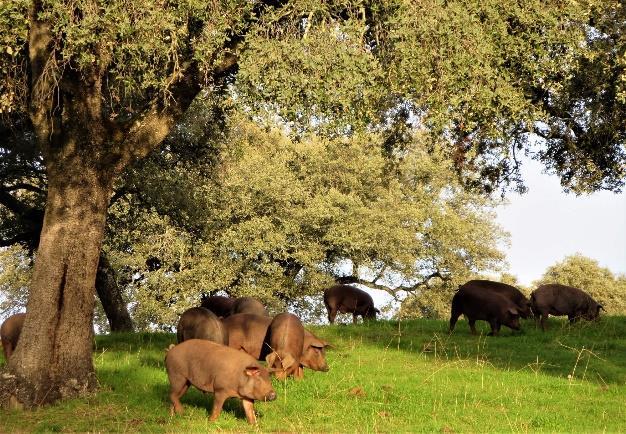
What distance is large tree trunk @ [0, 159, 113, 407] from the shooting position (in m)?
15.1

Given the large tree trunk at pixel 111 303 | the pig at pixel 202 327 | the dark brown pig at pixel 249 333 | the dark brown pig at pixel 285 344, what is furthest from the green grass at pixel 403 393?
the large tree trunk at pixel 111 303

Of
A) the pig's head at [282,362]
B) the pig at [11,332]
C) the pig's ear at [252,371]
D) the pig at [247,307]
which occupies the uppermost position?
the pig at [247,307]

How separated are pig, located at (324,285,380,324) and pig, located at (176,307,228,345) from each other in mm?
12294

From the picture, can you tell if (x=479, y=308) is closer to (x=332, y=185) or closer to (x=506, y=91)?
(x=506, y=91)

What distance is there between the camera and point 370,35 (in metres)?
17.6

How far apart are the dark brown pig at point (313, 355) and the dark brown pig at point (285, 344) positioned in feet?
0.49

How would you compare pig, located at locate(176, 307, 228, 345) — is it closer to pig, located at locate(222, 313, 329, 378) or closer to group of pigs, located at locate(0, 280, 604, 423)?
group of pigs, located at locate(0, 280, 604, 423)

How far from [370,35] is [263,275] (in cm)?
2584

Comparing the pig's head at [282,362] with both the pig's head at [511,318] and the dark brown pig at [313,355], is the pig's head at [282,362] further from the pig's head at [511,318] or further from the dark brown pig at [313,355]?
the pig's head at [511,318]

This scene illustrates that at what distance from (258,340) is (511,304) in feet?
28.0

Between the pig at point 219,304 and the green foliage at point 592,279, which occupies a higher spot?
the green foliage at point 592,279

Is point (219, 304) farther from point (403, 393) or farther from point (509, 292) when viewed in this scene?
point (403, 393)

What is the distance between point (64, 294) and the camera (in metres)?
15.5

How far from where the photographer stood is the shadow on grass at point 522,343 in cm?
1773
